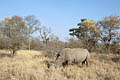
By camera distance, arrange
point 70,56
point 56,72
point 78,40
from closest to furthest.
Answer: point 56,72 → point 70,56 → point 78,40

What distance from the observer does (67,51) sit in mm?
8062

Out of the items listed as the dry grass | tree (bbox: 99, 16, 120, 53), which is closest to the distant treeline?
tree (bbox: 99, 16, 120, 53)

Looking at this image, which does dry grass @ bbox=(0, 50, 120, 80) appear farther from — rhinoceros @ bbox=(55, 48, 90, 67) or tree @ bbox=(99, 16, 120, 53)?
tree @ bbox=(99, 16, 120, 53)

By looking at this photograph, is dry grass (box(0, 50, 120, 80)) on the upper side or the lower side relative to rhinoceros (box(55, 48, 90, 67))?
lower

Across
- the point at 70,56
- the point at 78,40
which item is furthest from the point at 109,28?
the point at 70,56

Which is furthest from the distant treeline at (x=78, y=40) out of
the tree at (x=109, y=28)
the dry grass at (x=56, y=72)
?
the dry grass at (x=56, y=72)

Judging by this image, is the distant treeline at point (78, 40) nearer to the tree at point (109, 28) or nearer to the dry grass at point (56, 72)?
the tree at point (109, 28)

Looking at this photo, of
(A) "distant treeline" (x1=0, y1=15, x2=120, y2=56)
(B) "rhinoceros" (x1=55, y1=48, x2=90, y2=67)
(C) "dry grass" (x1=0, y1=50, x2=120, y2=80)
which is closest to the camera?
(C) "dry grass" (x1=0, y1=50, x2=120, y2=80)

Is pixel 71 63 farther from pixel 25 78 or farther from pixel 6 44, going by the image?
pixel 6 44

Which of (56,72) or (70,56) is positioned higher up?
(70,56)

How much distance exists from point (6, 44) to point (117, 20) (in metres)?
17.0

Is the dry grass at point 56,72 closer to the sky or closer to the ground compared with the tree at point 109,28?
closer to the ground

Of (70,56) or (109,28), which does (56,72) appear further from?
(109,28)

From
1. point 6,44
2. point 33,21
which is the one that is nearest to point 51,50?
point 6,44
